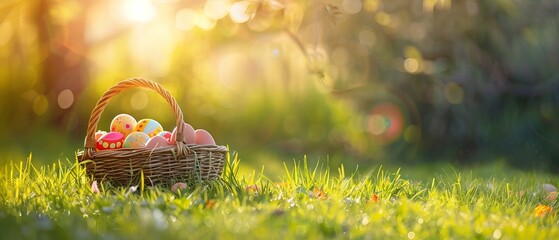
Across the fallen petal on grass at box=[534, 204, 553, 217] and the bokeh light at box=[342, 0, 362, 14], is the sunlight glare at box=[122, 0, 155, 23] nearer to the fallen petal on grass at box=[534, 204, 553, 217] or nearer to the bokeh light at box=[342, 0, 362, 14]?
the bokeh light at box=[342, 0, 362, 14]

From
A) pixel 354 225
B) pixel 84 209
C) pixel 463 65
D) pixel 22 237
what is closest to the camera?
pixel 22 237

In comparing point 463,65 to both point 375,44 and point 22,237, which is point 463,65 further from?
point 22,237

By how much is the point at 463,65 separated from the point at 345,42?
128 cm

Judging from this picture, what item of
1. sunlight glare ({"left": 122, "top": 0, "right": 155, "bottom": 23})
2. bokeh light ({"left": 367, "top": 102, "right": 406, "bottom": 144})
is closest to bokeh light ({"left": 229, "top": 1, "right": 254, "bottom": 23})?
sunlight glare ({"left": 122, "top": 0, "right": 155, "bottom": 23})

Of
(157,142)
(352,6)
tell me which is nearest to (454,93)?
(352,6)

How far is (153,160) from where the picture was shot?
3.67m

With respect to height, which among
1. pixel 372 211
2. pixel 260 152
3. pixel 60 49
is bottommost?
pixel 260 152

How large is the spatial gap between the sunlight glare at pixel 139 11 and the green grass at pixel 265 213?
3.51 metres

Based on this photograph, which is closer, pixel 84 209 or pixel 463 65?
pixel 84 209

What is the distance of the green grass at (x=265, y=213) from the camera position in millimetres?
2680

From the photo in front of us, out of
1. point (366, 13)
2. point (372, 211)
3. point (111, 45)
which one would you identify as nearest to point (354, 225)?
point (372, 211)

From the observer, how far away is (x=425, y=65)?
8023 mm

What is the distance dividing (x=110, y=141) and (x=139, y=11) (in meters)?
3.54

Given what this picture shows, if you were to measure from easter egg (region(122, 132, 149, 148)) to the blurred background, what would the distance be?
2757 millimetres
